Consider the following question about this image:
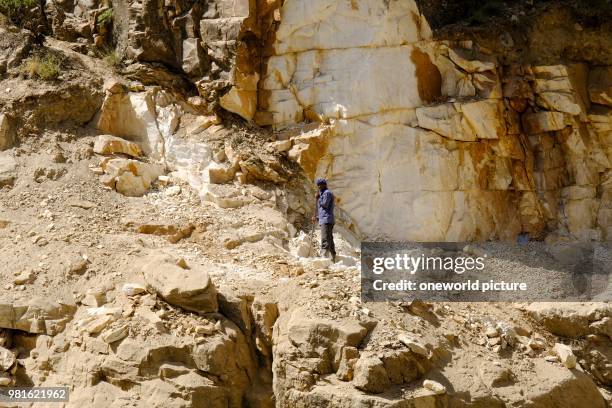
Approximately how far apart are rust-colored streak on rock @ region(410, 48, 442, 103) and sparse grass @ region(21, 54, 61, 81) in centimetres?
494

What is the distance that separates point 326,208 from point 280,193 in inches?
54.2

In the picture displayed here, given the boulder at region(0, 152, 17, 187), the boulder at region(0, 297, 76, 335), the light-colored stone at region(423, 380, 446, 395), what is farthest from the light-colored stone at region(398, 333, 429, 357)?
the boulder at region(0, 152, 17, 187)

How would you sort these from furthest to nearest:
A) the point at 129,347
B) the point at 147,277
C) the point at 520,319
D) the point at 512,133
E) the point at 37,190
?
the point at 512,133 → the point at 37,190 → the point at 520,319 → the point at 147,277 → the point at 129,347

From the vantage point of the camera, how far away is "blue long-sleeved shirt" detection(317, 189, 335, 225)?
26.8 feet

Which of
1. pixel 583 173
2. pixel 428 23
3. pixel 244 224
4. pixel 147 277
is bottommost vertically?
pixel 147 277

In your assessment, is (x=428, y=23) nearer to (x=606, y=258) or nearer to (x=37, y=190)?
(x=606, y=258)

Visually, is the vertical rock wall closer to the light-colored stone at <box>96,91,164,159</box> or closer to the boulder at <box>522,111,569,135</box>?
the boulder at <box>522,111,569,135</box>

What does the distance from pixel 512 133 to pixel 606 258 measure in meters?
2.16

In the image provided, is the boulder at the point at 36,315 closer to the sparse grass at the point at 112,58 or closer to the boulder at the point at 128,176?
the boulder at the point at 128,176

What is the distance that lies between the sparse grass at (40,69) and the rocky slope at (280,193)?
4cm

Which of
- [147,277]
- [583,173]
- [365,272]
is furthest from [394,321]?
[583,173]

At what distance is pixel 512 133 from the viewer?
10.2 metres

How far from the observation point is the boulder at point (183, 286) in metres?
6.64

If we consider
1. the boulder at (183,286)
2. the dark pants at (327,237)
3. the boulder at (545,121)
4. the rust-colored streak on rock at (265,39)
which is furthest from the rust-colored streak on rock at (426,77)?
the boulder at (183,286)
